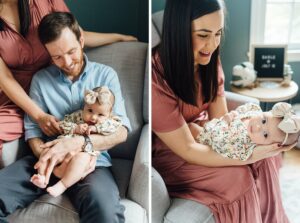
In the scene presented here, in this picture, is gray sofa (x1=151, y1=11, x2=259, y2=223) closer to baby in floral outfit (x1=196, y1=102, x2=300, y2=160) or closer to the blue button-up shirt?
baby in floral outfit (x1=196, y1=102, x2=300, y2=160)

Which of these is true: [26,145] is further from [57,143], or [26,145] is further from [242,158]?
[242,158]

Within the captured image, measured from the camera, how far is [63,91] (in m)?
1.01

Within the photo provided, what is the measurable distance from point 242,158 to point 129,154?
448mm

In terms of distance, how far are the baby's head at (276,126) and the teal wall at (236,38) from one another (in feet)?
0.51

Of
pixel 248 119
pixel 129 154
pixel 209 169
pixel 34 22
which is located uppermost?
pixel 34 22

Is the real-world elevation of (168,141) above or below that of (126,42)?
below

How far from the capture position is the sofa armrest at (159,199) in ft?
2.62

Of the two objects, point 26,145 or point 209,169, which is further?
point 26,145

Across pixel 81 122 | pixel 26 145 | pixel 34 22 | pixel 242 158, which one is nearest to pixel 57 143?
pixel 81 122

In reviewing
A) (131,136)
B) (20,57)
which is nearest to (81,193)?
(131,136)

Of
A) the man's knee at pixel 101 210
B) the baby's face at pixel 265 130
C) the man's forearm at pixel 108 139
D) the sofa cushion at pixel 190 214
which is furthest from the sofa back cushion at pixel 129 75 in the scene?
the baby's face at pixel 265 130

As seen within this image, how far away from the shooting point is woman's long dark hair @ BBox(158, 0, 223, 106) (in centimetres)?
67

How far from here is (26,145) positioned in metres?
1.08

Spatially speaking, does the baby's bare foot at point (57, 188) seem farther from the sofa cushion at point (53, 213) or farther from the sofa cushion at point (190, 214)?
the sofa cushion at point (190, 214)
